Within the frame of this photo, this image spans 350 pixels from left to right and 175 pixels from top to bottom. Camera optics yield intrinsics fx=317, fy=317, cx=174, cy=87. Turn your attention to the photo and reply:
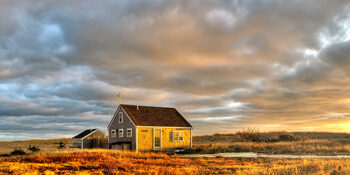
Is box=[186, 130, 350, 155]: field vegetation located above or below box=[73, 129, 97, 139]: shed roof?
below

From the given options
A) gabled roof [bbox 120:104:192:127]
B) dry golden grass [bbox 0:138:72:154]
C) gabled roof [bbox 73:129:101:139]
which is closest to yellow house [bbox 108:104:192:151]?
gabled roof [bbox 120:104:192:127]

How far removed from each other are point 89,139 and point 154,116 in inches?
535

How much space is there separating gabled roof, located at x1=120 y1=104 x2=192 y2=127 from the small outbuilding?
9956 mm

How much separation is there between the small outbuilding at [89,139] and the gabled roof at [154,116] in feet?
32.7

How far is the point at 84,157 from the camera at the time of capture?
23.5m

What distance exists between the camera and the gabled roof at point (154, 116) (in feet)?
127

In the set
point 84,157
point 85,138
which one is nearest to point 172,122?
point 85,138

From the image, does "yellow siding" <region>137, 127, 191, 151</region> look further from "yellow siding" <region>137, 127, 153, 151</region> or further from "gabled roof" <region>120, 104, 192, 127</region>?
"gabled roof" <region>120, 104, 192, 127</region>

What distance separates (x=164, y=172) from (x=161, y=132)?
22744 millimetres

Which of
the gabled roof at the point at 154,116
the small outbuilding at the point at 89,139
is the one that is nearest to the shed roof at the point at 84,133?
the small outbuilding at the point at 89,139

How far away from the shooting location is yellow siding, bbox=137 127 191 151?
37.3 meters

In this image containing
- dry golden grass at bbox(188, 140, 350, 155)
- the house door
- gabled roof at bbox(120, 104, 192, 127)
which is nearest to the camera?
dry golden grass at bbox(188, 140, 350, 155)

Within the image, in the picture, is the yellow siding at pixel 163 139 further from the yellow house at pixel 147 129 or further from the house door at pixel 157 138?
the house door at pixel 157 138

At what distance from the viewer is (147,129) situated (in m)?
38.1
